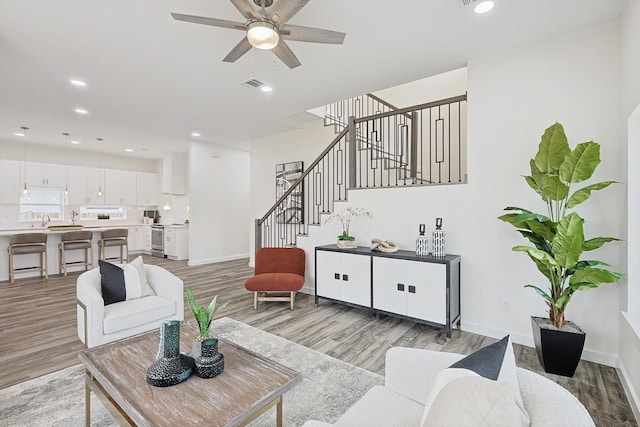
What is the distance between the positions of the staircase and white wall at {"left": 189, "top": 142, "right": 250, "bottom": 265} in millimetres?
2114

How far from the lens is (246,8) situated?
6.62ft

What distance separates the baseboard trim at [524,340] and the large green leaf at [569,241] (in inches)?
42.7

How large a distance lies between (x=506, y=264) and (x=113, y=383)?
11.4 feet


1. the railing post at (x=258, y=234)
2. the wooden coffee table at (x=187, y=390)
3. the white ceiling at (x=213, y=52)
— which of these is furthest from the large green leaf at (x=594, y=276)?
the railing post at (x=258, y=234)

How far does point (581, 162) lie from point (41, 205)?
11.0 meters

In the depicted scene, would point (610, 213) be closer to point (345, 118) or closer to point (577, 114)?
point (577, 114)

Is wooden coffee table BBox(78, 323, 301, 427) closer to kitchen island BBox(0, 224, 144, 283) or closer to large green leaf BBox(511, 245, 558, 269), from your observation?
large green leaf BBox(511, 245, 558, 269)

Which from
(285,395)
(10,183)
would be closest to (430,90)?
(285,395)

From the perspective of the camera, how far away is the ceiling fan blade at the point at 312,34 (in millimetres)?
2219

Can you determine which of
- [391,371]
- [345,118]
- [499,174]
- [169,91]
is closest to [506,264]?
[499,174]

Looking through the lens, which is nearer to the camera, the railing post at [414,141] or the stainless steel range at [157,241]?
the railing post at [414,141]

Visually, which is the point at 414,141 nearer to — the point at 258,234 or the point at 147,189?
the point at 258,234

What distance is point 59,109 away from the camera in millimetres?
5098

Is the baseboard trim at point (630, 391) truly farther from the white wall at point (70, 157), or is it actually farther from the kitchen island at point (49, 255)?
the white wall at point (70, 157)
